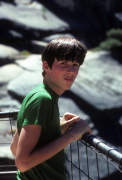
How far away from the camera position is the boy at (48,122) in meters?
1.81

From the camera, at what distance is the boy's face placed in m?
1.94

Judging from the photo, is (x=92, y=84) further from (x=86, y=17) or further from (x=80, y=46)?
(x=80, y=46)

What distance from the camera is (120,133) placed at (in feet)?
24.9

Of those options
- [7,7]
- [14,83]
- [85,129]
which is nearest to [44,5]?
[7,7]

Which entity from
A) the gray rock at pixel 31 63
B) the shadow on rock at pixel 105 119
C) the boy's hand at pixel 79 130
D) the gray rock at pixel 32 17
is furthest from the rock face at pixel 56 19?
the boy's hand at pixel 79 130

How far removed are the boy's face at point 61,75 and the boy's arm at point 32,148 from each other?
0.23 metres

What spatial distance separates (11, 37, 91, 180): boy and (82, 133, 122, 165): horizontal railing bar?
0.04m

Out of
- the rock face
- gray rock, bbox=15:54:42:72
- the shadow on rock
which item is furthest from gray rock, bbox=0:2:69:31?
the shadow on rock

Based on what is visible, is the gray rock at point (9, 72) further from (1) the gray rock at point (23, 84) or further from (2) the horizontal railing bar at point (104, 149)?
(2) the horizontal railing bar at point (104, 149)

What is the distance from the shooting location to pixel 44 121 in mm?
1815

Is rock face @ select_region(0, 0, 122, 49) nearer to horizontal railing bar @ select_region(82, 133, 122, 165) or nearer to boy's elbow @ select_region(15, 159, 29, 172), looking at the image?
horizontal railing bar @ select_region(82, 133, 122, 165)

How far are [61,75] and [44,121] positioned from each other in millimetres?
249

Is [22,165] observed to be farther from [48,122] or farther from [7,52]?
[7,52]

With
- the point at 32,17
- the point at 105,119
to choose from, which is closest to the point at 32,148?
the point at 105,119
